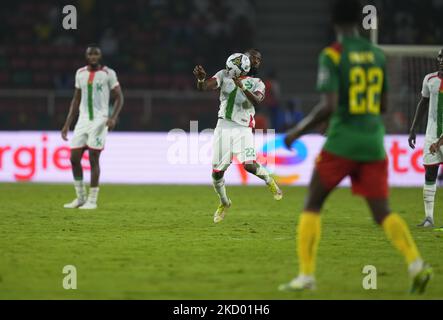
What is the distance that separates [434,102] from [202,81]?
312 cm

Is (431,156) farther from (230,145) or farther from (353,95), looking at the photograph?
(353,95)

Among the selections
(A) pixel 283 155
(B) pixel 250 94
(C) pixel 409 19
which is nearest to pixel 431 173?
(B) pixel 250 94

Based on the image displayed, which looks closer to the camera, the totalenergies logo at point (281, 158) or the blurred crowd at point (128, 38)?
the totalenergies logo at point (281, 158)

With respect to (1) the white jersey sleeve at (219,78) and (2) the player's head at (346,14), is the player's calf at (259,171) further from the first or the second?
(2) the player's head at (346,14)

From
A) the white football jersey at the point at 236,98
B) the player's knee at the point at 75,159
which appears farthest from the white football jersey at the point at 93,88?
the white football jersey at the point at 236,98

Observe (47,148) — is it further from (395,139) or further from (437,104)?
(437,104)

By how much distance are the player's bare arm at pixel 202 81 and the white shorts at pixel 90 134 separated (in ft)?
9.69

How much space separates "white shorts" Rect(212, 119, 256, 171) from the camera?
13.1m

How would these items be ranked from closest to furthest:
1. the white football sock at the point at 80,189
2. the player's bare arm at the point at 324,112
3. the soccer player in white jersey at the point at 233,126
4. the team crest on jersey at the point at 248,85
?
the player's bare arm at the point at 324,112
the team crest on jersey at the point at 248,85
the soccer player in white jersey at the point at 233,126
the white football sock at the point at 80,189

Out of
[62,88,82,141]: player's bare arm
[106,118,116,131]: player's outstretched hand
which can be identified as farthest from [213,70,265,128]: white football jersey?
[62,88,82,141]: player's bare arm

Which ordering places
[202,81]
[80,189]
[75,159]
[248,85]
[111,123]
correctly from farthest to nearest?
1. [80,189]
2. [75,159]
3. [111,123]
4. [248,85]
5. [202,81]

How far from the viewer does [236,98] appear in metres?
13.2

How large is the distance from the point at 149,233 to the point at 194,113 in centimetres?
1162

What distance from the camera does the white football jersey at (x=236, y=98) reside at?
13.0 metres
